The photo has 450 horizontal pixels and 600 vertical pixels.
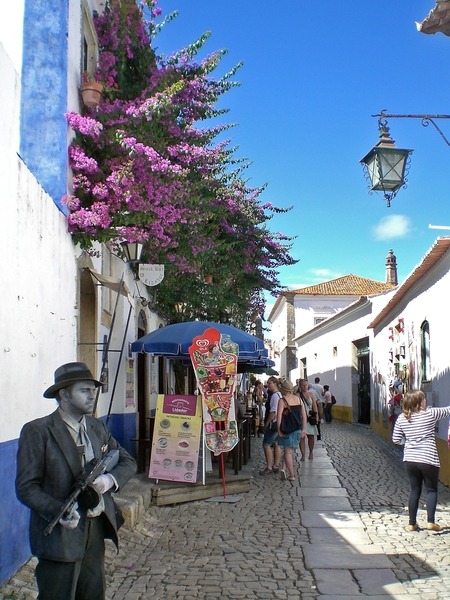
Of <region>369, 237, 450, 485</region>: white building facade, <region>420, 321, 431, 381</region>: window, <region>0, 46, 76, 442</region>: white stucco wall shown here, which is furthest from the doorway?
<region>0, 46, 76, 442</region>: white stucco wall

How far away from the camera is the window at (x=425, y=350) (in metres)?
12.4

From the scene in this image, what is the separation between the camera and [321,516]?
821 centimetres

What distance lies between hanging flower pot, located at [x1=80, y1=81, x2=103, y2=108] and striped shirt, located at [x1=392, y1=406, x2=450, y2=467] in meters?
5.30

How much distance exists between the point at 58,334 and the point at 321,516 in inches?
150

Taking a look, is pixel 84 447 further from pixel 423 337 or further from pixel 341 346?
pixel 341 346

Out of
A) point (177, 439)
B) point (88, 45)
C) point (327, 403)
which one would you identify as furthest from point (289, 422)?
point (327, 403)

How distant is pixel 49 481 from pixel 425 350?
10.4m

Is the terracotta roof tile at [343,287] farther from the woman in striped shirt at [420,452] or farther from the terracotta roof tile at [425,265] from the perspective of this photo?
the woman in striped shirt at [420,452]

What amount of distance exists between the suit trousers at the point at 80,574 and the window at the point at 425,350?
9.58 metres

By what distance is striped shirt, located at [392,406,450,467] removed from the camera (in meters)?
7.24

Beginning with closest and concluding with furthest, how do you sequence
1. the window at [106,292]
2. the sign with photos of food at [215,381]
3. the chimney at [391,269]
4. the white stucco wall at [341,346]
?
the sign with photos of food at [215,381] → the window at [106,292] → the white stucco wall at [341,346] → the chimney at [391,269]

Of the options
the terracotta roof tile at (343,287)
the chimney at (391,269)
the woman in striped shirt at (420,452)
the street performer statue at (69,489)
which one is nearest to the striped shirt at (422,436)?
the woman in striped shirt at (420,452)

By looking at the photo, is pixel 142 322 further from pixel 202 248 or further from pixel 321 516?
pixel 321 516

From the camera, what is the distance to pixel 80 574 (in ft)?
11.6
